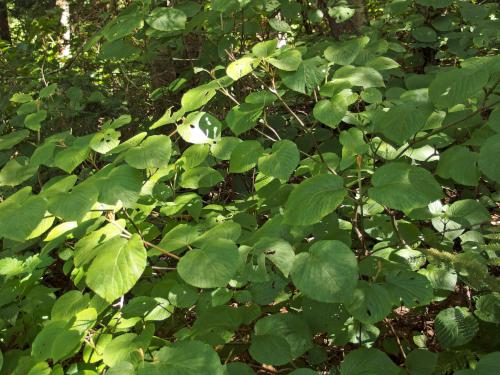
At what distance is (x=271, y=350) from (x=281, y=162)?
1.81 feet

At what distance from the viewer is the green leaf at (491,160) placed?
124 cm

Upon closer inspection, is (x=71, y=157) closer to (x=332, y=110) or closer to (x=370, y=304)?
(x=332, y=110)

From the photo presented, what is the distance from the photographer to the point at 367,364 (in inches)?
51.9

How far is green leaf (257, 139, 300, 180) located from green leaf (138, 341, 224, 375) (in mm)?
538

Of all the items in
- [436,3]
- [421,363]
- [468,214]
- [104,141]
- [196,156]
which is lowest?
[421,363]

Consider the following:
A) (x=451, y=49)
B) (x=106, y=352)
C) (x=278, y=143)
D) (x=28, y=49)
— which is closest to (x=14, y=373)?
(x=106, y=352)

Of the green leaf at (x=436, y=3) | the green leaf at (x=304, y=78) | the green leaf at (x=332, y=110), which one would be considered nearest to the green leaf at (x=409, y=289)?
the green leaf at (x=332, y=110)

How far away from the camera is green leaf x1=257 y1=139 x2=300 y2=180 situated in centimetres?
139

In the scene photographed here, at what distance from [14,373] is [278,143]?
1.24 meters

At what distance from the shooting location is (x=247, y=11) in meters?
2.71

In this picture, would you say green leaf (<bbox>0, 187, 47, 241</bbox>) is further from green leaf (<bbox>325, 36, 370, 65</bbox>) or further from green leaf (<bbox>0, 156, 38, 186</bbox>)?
green leaf (<bbox>325, 36, 370, 65</bbox>)

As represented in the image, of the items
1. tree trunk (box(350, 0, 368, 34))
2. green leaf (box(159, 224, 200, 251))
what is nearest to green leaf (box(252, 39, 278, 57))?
green leaf (box(159, 224, 200, 251))

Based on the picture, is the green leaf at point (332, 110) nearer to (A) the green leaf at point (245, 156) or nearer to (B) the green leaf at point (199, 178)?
(A) the green leaf at point (245, 156)

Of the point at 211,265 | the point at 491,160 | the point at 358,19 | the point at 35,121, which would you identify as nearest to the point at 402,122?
the point at 491,160
